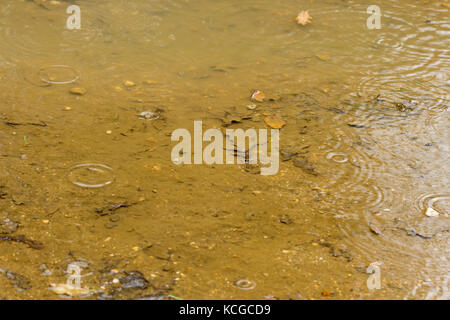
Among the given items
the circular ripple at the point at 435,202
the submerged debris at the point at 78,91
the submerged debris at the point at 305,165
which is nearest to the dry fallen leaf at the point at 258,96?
the submerged debris at the point at 305,165

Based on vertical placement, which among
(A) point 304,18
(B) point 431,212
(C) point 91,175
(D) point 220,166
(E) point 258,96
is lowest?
(B) point 431,212

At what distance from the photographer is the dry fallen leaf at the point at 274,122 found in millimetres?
3662

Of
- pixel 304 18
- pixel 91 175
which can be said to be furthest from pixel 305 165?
pixel 304 18

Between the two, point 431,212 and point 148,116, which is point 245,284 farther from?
point 148,116

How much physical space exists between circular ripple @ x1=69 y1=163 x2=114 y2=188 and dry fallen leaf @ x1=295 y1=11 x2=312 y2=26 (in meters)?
3.23

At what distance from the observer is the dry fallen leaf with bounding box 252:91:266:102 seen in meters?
4.00

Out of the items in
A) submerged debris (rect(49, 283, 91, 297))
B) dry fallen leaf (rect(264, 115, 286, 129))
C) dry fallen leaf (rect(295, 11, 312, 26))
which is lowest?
submerged debris (rect(49, 283, 91, 297))

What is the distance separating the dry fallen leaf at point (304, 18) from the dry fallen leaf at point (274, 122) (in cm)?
200

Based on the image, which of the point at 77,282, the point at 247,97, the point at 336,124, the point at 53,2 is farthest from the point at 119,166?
the point at 53,2

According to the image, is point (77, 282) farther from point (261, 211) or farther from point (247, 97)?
point (247, 97)

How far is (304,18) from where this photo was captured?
17.4 ft

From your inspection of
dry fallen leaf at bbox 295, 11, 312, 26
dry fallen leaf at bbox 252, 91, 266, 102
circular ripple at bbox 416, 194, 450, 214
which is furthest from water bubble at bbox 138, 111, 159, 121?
dry fallen leaf at bbox 295, 11, 312, 26

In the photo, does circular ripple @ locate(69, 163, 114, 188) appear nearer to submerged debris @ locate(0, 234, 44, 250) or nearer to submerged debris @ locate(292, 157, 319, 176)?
submerged debris @ locate(0, 234, 44, 250)

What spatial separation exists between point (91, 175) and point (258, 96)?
1714 millimetres
